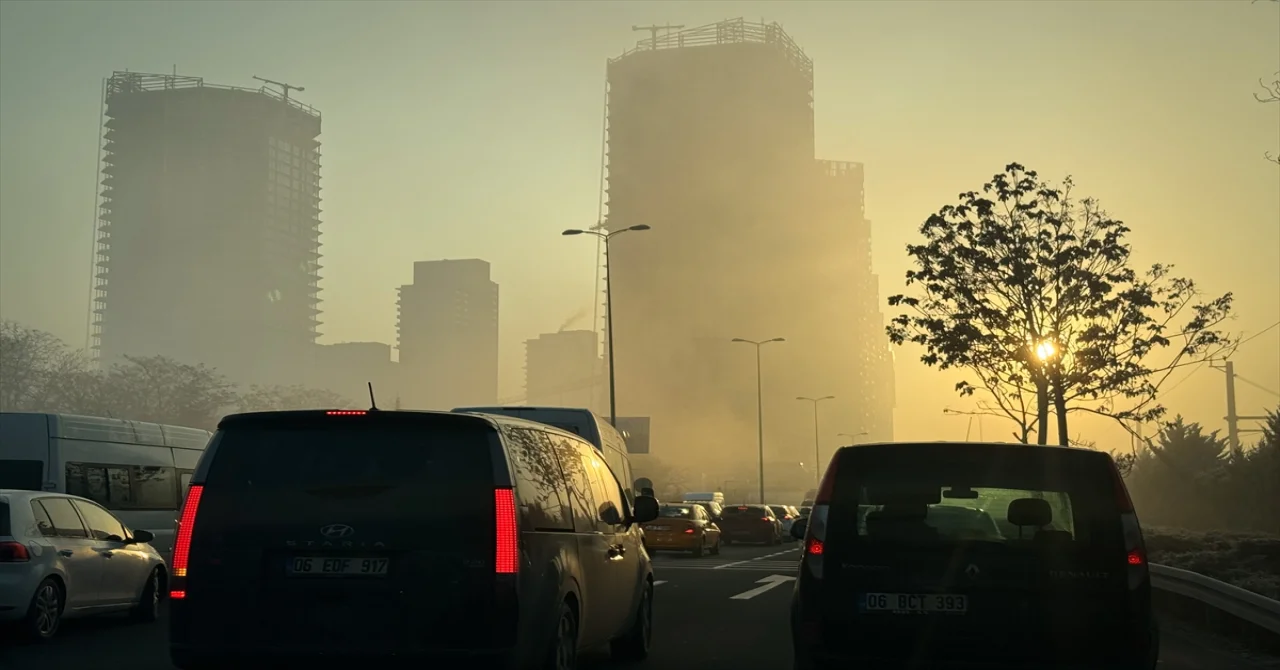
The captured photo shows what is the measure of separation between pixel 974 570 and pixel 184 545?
4309mm

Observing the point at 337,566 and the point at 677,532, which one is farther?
the point at 677,532

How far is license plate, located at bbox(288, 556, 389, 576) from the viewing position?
289 inches

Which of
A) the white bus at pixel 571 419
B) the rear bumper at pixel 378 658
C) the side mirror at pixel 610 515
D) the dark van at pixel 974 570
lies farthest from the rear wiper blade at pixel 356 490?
the white bus at pixel 571 419

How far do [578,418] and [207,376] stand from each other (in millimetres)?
109118

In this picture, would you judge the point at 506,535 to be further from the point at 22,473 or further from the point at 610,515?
the point at 22,473

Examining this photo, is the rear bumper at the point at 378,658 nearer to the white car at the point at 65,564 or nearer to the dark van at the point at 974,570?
the dark van at the point at 974,570

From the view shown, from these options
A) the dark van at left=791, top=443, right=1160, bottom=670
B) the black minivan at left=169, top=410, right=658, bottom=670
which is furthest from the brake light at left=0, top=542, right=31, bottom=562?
the dark van at left=791, top=443, right=1160, bottom=670

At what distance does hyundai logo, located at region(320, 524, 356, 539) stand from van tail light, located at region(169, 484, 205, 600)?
0.75m

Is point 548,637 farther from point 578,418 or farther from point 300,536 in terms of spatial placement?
point 578,418

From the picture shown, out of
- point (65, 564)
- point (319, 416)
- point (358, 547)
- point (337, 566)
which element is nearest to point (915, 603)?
point (358, 547)

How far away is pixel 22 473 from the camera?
18.6m

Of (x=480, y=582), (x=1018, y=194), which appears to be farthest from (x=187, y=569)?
(x=1018, y=194)

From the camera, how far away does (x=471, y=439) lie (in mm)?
7488

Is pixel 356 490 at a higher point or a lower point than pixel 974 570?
higher
